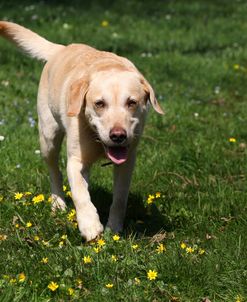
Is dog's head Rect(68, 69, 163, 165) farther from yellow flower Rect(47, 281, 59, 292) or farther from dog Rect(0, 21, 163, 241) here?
yellow flower Rect(47, 281, 59, 292)

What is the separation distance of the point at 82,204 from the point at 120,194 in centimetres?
47

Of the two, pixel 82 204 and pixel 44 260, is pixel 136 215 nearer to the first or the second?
pixel 82 204

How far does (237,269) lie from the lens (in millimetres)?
4133

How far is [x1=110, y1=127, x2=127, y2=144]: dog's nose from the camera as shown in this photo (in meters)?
4.32

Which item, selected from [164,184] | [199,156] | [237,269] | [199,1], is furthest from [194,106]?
[199,1]

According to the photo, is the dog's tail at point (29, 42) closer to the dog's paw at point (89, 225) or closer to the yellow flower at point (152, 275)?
Answer: the dog's paw at point (89, 225)

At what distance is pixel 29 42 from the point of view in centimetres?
611

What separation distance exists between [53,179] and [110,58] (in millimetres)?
1205

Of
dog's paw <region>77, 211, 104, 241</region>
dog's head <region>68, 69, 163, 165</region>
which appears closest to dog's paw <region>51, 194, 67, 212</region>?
dog's paw <region>77, 211, 104, 241</region>

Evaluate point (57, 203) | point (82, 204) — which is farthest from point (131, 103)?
point (57, 203)

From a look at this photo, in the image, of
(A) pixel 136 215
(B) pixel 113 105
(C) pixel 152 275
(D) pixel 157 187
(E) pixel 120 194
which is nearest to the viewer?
(C) pixel 152 275

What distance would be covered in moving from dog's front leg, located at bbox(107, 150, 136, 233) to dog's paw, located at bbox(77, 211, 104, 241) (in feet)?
1.49

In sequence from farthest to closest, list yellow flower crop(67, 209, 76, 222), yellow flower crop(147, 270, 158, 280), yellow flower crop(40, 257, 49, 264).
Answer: yellow flower crop(67, 209, 76, 222) → yellow flower crop(40, 257, 49, 264) → yellow flower crop(147, 270, 158, 280)

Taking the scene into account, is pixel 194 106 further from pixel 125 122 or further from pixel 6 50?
pixel 125 122
